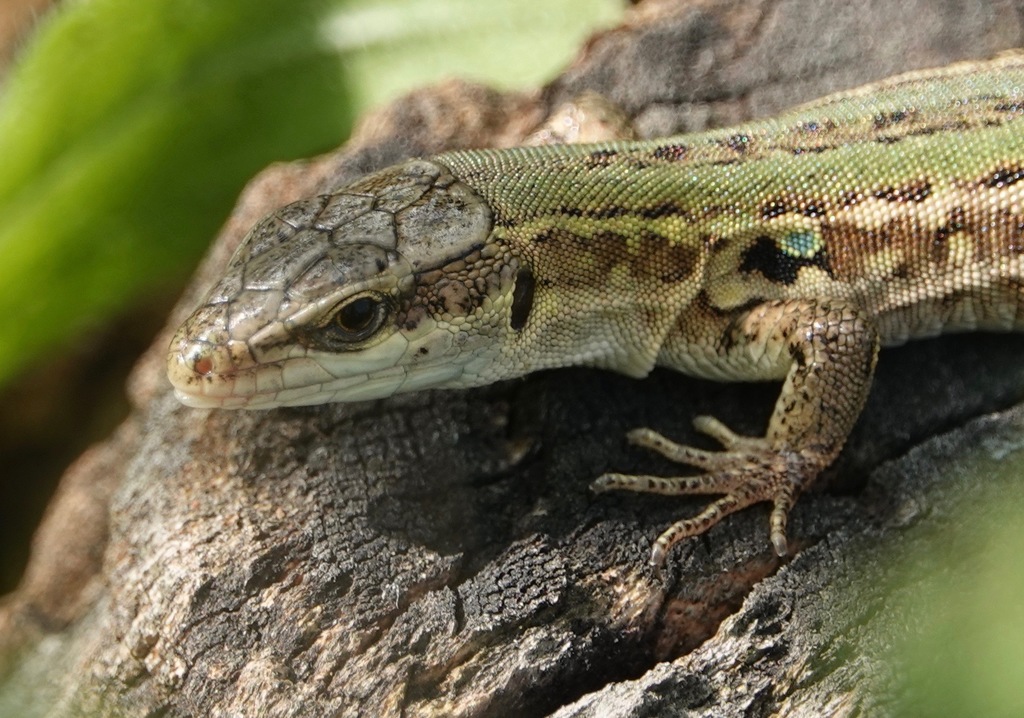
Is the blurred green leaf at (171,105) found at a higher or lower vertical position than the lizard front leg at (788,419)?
higher

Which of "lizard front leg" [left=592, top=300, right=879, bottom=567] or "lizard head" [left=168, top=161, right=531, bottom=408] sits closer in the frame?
"lizard head" [left=168, top=161, right=531, bottom=408]

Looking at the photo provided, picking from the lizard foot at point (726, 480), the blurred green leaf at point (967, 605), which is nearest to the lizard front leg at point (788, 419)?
the lizard foot at point (726, 480)

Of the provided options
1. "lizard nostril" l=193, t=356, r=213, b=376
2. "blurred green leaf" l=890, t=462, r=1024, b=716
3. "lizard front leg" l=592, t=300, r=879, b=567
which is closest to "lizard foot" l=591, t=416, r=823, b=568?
"lizard front leg" l=592, t=300, r=879, b=567

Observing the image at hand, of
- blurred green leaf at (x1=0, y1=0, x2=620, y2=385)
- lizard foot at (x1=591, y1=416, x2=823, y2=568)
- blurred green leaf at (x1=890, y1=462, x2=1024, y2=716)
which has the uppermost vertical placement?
blurred green leaf at (x1=0, y1=0, x2=620, y2=385)

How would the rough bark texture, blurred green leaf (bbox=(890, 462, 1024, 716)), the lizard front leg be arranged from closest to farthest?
blurred green leaf (bbox=(890, 462, 1024, 716)) → the rough bark texture → the lizard front leg

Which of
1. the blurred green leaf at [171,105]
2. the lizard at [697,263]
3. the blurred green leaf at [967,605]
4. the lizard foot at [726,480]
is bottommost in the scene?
the blurred green leaf at [967,605]

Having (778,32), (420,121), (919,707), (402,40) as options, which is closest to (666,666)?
(919,707)

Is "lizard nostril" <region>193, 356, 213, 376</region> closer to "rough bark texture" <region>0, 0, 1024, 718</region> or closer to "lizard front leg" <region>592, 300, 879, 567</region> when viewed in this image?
"rough bark texture" <region>0, 0, 1024, 718</region>

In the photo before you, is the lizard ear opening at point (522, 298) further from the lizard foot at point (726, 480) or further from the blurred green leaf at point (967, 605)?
the blurred green leaf at point (967, 605)
